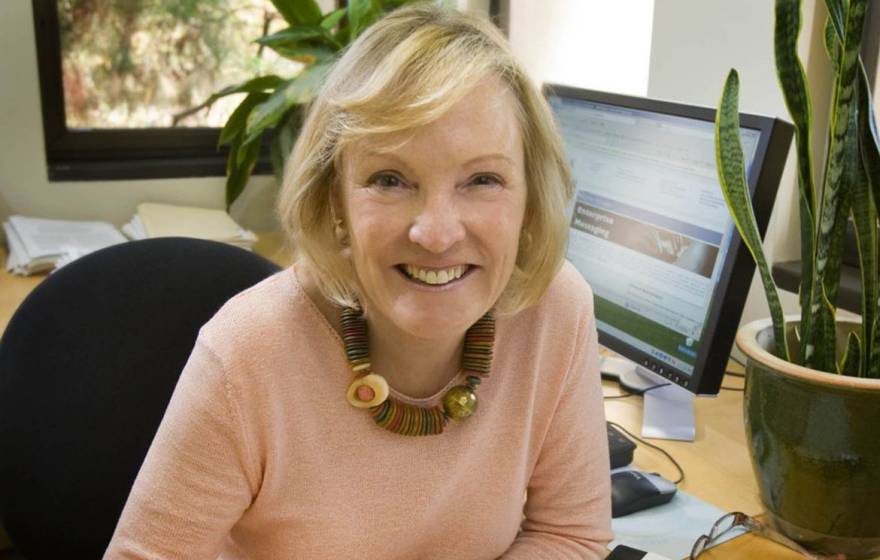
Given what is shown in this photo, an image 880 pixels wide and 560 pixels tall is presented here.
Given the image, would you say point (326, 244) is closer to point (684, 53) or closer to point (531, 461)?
point (531, 461)

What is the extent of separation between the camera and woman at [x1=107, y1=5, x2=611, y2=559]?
2.92 ft

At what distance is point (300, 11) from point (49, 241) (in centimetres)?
83

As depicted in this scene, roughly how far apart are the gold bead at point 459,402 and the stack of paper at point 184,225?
4.33 feet

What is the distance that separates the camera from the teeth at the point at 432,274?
906 mm

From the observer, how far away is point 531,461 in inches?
42.7

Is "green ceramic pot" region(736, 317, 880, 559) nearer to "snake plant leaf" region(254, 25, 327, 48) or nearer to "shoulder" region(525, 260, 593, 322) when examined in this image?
"shoulder" region(525, 260, 593, 322)

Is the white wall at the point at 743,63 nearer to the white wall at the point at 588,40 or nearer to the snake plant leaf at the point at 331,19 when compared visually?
the white wall at the point at 588,40

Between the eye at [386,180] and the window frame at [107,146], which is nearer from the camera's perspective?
the eye at [386,180]

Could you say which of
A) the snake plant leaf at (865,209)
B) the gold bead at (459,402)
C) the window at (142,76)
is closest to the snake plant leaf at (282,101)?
the window at (142,76)

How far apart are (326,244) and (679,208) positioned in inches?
21.9

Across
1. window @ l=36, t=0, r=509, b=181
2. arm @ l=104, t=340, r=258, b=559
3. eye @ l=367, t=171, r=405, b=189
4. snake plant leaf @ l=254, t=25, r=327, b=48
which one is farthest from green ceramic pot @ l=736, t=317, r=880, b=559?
window @ l=36, t=0, r=509, b=181

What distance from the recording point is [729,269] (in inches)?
46.7

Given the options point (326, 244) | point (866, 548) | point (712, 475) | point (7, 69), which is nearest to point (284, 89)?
point (7, 69)

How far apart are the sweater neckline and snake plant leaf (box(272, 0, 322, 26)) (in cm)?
133
